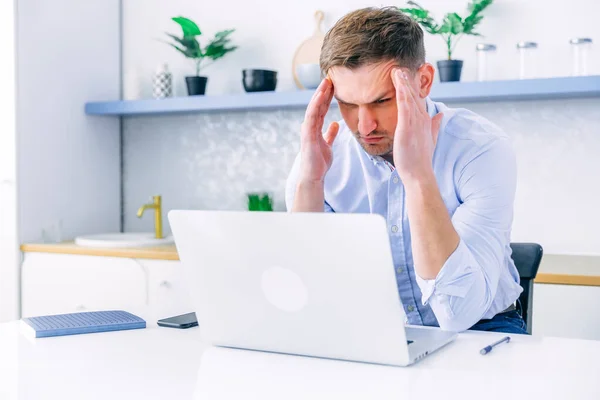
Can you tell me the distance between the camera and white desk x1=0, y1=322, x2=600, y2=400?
1042 mm

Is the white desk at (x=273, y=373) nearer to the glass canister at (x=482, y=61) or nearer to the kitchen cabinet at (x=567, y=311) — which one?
the kitchen cabinet at (x=567, y=311)

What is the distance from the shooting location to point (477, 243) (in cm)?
158

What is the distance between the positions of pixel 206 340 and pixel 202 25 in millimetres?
2506

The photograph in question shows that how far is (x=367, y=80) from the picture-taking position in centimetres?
160

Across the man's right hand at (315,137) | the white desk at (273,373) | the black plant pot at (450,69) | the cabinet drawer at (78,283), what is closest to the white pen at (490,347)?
the white desk at (273,373)

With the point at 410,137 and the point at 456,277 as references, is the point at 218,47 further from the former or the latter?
the point at 456,277

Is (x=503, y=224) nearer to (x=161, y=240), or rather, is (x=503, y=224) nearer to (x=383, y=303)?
(x=383, y=303)

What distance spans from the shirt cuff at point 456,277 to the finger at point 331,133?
48 centimetres

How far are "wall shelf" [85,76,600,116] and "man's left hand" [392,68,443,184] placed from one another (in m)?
1.29

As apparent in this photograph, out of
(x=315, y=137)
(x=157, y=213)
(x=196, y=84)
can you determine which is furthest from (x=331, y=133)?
(x=157, y=213)

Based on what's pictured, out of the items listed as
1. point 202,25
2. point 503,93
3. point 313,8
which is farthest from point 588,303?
point 202,25

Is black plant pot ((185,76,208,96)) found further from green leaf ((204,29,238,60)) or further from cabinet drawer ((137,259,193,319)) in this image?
cabinet drawer ((137,259,193,319))

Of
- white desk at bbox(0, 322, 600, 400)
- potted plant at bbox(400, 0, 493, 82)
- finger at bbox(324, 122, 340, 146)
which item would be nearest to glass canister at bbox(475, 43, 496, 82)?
potted plant at bbox(400, 0, 493, 82)

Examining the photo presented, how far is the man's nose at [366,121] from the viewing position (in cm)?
162
